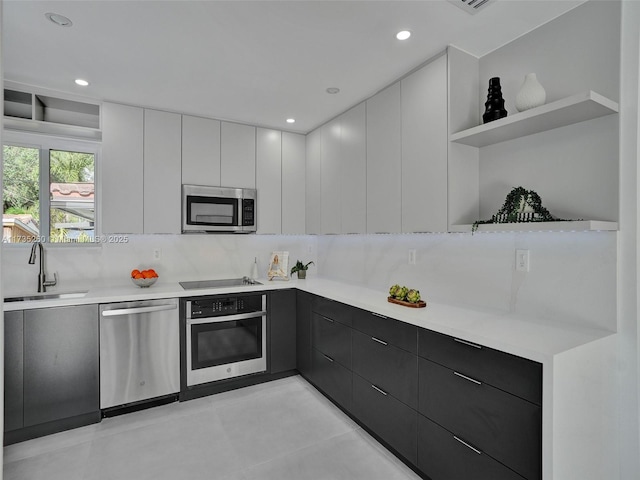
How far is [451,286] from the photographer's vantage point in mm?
2459

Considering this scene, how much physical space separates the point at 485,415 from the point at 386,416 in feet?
2.56

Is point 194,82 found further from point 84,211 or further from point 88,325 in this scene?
point 88,325

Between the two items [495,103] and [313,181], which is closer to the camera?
[495,103]

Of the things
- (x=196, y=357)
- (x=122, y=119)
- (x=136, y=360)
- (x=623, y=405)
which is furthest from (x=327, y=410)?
(x=122, y=119)

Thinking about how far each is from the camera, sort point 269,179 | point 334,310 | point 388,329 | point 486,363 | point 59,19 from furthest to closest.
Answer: point 269,179
point 334,310
point 388,329
point 59,19
point 486,363

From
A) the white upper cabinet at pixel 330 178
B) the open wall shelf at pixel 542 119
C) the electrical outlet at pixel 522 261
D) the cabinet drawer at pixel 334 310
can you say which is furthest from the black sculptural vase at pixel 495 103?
the cabinet drawer at pixel 334 310

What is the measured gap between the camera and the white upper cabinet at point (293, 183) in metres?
3.77

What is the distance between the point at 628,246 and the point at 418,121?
4.54 ft

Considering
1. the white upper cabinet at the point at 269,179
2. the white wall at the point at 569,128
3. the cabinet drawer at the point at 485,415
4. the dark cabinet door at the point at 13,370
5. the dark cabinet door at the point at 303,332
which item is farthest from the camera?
the white upper cabinet at the point at 269,179

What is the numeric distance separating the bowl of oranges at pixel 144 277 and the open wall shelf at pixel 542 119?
8.99 feet

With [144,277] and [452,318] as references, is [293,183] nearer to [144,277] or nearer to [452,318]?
[144,277]

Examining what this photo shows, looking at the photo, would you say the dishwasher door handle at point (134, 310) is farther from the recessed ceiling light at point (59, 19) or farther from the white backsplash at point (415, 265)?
the recessed ceiling light at point (59, 19)

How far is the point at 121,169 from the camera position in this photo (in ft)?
9.80

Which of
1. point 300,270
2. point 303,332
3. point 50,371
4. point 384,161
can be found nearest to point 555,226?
point 384,161
